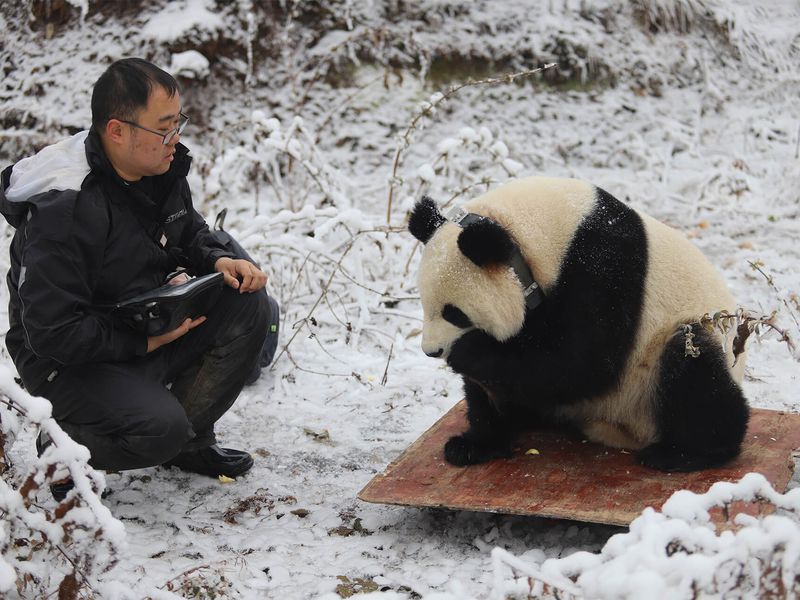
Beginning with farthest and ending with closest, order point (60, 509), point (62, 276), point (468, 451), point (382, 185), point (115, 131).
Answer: point (382, 185)
point (468, 451)
point (115, 131)
point (62, 276)
point (60, 509)

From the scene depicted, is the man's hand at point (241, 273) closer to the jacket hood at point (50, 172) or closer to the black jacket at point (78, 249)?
the black jacket at point (78, 249)

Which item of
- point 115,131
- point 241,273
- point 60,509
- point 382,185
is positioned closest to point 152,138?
point 115,131

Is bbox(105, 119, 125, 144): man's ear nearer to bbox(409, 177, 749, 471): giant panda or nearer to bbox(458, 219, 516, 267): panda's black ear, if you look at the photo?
bbox(409, 177, 749, 471): giant panda

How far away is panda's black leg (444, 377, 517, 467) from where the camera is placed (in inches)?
127

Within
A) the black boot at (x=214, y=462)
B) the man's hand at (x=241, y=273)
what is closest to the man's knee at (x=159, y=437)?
the black boot at (x=214, y=462)

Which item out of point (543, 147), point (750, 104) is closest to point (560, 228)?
point (543, 147)

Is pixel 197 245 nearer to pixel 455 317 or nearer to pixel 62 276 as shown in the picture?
pixel 62 276

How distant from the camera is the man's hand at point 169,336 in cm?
302

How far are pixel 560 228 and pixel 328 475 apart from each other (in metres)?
1.47

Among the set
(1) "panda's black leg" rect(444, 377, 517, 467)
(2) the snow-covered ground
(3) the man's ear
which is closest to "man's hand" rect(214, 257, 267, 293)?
(3) the man's ear

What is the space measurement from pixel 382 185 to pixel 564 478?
15.0 feet

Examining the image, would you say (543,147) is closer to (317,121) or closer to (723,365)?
(317,121)

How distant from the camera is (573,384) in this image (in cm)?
298

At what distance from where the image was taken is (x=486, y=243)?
272 cm
